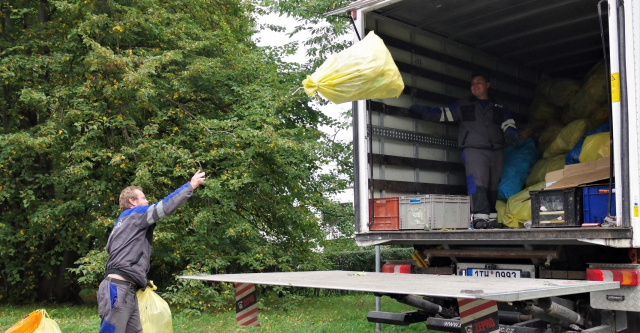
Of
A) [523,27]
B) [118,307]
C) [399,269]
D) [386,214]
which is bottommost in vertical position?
[118,307]

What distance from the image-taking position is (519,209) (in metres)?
6.43

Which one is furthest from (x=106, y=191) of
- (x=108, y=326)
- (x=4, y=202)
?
(x=108, y=326)

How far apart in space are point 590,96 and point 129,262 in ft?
17.8

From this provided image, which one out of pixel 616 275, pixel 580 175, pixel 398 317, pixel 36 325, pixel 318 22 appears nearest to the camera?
pixel 616 275

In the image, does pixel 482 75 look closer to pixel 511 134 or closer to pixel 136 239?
pixel 511 134

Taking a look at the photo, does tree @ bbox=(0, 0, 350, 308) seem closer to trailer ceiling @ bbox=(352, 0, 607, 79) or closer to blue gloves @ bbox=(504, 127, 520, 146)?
trailer ceiling @ bbox=(352, 0, 607, 79)

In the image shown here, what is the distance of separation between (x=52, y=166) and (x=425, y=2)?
7.17 meters

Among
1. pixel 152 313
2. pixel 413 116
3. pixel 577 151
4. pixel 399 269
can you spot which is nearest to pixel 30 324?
pixel 152 313

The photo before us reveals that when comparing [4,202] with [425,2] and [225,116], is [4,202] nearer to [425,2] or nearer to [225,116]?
[225,116]

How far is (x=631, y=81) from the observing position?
14.1 feet

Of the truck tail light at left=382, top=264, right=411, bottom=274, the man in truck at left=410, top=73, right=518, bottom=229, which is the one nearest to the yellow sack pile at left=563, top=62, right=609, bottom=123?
the man in truck at left=410, top=73, right=518, bottom=229

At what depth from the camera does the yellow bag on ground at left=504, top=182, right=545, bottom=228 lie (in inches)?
250

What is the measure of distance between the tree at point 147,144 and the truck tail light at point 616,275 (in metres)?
5.75

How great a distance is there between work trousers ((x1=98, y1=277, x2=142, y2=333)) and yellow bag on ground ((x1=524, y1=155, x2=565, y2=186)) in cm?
436
